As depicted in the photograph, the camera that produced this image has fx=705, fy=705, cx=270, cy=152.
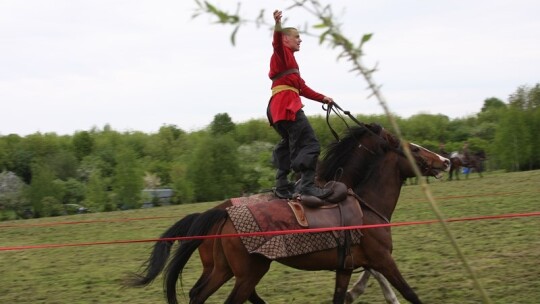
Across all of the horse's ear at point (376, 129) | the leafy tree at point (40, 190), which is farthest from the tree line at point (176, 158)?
the horse's ear at point (376, 129)

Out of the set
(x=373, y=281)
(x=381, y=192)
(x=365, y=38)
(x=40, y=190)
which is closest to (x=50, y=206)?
(x=40, y=190)

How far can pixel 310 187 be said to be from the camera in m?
5.67

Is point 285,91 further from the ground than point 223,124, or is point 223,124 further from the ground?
point 223,124

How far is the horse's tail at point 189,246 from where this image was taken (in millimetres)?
5477

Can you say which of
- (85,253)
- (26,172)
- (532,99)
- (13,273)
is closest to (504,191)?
(85,253)

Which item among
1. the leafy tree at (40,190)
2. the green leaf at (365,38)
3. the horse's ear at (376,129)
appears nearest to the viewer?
the green leaf at (365,38)

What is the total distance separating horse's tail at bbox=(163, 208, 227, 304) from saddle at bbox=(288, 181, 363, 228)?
59cm

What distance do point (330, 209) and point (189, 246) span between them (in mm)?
1155

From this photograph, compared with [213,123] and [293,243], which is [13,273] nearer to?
[293,243]

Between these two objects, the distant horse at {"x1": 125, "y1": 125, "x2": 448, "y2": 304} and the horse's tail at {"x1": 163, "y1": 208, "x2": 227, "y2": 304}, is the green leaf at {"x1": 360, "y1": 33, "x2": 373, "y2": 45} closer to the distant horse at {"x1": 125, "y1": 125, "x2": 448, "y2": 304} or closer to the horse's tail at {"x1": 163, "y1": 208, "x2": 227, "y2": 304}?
the horse's tail at {"x1": 163, "y1": 208, "x2": 227, "y2": 304}

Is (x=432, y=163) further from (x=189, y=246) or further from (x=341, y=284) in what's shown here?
(x=189, y=246)

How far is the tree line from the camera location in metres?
25.1

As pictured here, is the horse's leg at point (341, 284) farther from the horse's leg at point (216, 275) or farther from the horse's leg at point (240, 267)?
the horse's leg at point (216, 275)

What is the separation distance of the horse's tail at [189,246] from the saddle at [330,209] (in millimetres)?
593
